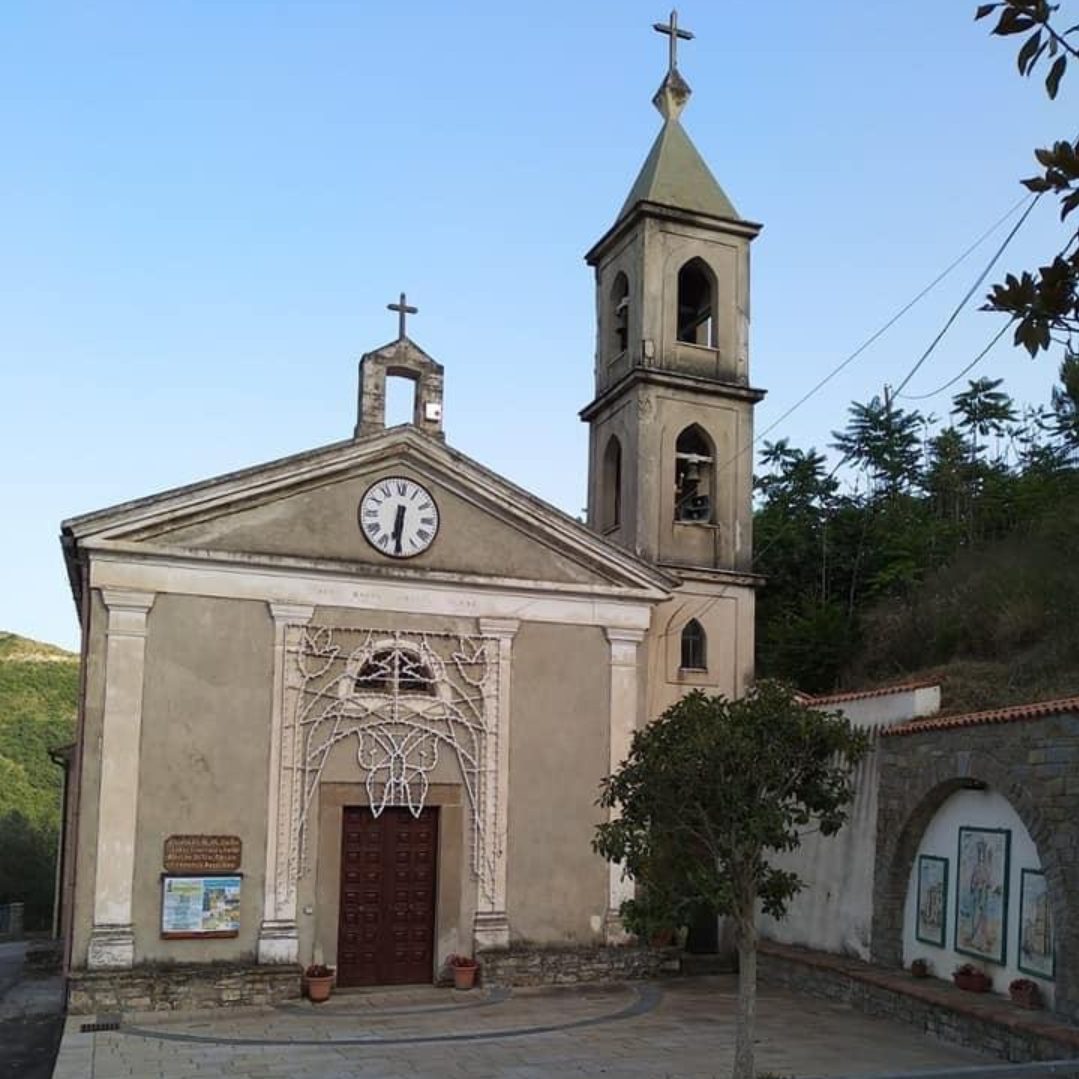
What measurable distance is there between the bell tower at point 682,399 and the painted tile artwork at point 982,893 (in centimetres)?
541

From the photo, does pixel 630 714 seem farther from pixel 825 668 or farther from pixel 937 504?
pixel 937 504

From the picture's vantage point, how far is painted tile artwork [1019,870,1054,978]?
12.5m

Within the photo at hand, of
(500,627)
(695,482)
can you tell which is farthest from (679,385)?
(500,627)

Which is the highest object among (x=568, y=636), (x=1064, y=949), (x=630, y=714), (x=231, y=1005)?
(x=568, y=636)

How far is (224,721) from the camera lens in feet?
51.1

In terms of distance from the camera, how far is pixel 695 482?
1964 cm

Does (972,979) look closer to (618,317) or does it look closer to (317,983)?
(317,983)

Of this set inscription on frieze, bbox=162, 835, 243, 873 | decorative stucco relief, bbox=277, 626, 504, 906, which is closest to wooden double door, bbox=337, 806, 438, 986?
decorative stucco relief, bbox=277, 626, 504, 906

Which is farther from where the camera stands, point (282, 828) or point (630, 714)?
point (630, 714)

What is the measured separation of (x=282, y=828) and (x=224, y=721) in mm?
1525

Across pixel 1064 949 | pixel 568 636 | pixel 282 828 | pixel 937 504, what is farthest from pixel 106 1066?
pixel 937 504

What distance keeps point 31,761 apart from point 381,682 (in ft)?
110

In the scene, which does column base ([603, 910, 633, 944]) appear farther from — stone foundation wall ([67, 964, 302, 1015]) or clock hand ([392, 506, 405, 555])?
clock hand ([392, 506, 405, 555])

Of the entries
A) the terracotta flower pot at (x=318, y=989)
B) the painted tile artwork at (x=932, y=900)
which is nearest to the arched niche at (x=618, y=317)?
the painted tile artwork at (x=932, y=900)
